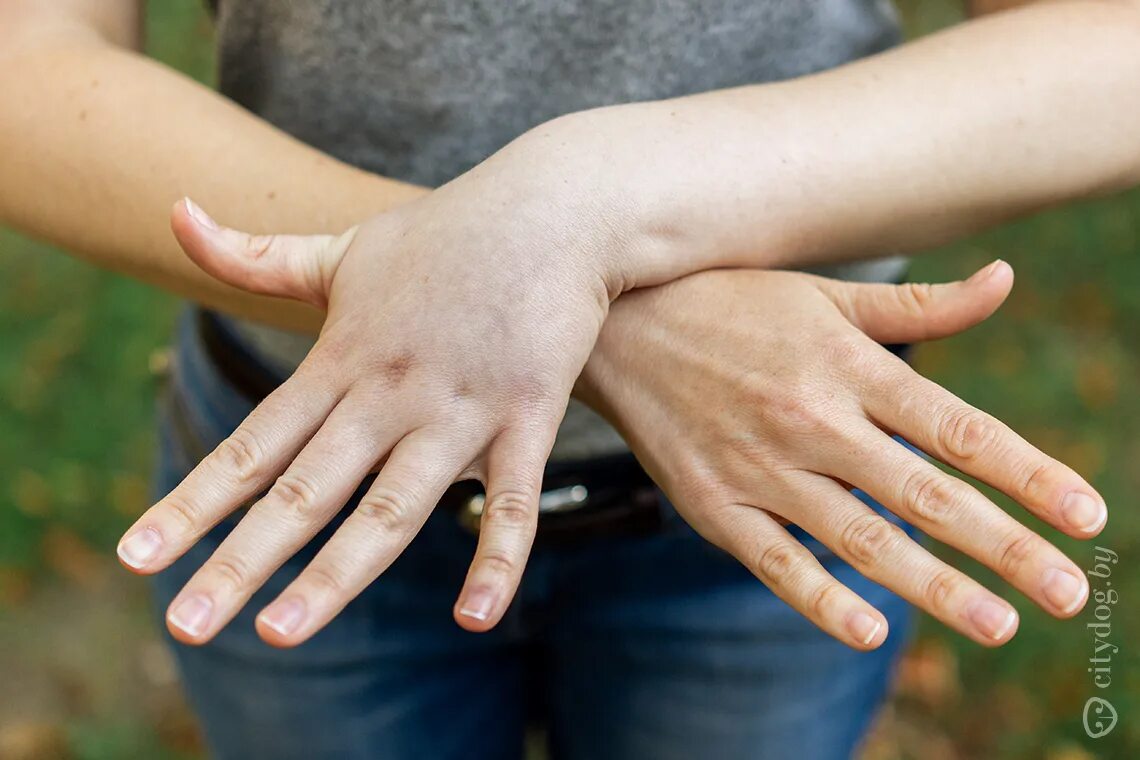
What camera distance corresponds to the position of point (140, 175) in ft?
3.35

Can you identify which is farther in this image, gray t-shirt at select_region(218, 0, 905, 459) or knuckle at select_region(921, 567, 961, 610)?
gray t-shirt at select_region(218, 0, 905, 459)

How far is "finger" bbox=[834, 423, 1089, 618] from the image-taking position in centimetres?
78

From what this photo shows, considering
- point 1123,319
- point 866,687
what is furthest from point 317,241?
point 1123,319

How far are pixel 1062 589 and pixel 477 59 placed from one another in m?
0.72

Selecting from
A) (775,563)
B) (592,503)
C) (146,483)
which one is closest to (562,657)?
(592,503)

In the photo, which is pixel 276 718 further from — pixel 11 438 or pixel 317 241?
pixel 11 438

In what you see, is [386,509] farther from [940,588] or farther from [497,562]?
[940,588]

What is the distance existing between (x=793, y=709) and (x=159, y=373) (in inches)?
40.9

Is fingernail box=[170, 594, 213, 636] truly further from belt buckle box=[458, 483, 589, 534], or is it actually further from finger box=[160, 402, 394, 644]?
belt buckle box=[458, 483, 589, 534]

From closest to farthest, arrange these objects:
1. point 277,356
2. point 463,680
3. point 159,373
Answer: point 277,356, point 463,680, point 159,373

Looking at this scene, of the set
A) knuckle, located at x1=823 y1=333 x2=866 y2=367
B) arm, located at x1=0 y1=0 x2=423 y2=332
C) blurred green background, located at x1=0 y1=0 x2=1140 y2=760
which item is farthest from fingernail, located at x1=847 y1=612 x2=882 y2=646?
blurred green background, located at x1=0 y1=0 x2=1140 y2=760

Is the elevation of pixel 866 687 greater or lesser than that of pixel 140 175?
lesser

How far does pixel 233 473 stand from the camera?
845mm

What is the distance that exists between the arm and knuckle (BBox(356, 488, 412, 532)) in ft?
0.90
